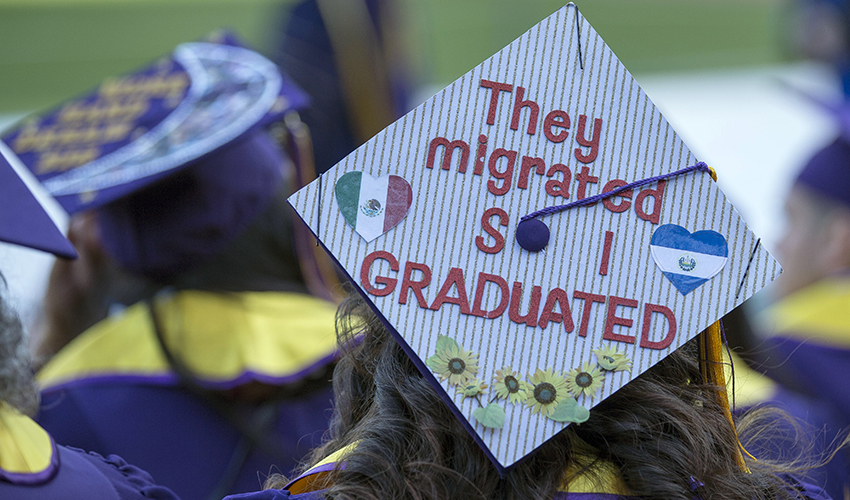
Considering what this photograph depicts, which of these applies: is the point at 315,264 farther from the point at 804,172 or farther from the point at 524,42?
the point at 804,172

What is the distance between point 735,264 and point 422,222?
1.16 ft

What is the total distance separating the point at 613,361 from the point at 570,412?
8 cm

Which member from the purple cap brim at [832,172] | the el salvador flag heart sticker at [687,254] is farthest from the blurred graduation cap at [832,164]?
the el salvador flag heart sticker at [687,254]

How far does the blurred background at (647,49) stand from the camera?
5410 millimetres

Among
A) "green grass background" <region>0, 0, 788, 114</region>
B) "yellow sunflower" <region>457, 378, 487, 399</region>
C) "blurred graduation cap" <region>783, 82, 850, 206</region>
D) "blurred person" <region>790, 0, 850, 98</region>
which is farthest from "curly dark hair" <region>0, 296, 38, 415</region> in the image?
"green grass background" <region>0, 0, 788, 114</region>

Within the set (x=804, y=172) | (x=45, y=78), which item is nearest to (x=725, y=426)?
(x=804, y=172)

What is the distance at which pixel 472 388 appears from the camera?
0.90 metres

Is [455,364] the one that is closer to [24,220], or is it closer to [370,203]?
[370,203]

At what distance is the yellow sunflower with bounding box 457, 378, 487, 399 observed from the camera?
0.90 meters


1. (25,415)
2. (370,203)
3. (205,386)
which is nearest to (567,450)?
(370,203)

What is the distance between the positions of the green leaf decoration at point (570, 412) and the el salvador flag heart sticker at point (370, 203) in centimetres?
27

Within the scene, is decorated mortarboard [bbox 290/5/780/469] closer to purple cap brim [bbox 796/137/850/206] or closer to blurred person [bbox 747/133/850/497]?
blurred person [bbox 747/133/850/497]

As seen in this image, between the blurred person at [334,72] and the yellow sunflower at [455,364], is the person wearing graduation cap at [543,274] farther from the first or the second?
the blurred person at [334,72]

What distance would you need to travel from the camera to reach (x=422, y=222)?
3.11 feet
